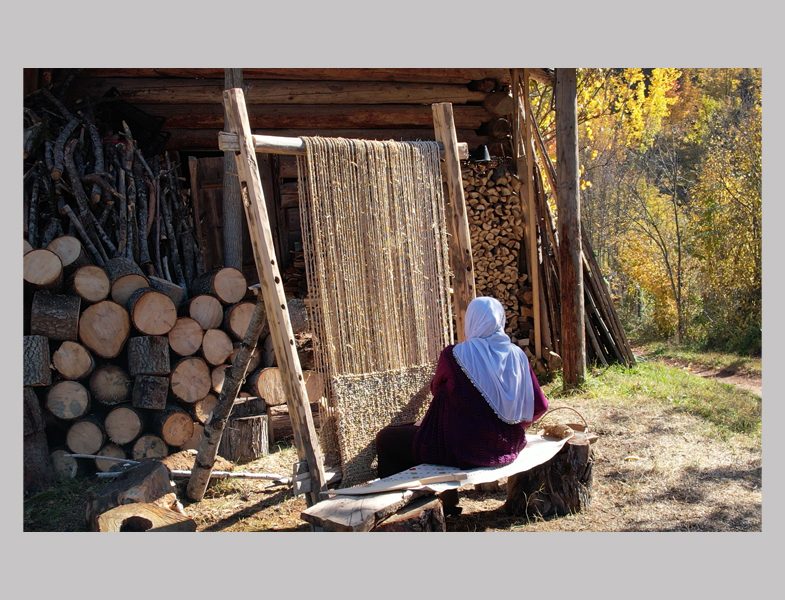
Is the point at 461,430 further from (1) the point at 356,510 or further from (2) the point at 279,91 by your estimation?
(2) the point at 279,91

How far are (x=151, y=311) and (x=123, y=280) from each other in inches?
14.1

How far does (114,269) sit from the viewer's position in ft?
18.0

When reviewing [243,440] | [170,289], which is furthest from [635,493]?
[170,289]

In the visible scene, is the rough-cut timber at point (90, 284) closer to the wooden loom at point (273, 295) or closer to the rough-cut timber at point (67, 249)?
the rough-cut timber at point (67, 249)

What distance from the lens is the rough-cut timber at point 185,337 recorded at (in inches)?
215

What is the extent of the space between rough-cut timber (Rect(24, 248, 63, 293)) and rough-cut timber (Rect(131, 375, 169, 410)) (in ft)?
3.20

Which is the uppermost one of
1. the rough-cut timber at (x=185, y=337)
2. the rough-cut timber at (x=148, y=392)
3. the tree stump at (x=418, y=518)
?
the rough-cut timber at (x=185, y=337)

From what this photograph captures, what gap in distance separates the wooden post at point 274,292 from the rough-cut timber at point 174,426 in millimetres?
2141

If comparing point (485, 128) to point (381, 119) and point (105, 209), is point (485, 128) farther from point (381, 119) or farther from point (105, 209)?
point (105, 209)

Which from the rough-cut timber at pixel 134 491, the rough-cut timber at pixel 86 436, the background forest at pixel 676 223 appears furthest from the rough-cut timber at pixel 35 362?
the background forest at pixel 676 223

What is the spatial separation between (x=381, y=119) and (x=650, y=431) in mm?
4224

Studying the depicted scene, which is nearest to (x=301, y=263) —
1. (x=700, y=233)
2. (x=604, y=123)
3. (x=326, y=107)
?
(x=326, y=107)

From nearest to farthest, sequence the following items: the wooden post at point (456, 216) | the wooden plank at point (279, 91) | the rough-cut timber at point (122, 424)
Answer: the wooden post at point (456, 216), the rough-cut timber at point (122, 424), the wooden plank at point (279, 91)

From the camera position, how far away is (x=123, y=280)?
17.8 feet
